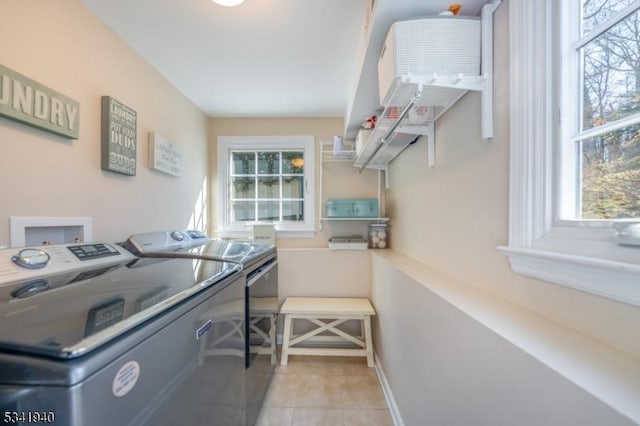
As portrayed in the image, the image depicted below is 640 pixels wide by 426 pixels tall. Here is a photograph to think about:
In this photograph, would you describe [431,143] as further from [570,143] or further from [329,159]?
[329,159]

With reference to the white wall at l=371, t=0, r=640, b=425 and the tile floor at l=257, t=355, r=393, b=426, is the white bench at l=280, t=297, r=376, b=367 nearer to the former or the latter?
the tile floor at l=257, t=355, r=393, b=426

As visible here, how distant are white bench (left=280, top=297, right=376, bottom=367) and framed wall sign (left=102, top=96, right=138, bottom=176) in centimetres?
148

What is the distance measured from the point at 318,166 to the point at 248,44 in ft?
4.47

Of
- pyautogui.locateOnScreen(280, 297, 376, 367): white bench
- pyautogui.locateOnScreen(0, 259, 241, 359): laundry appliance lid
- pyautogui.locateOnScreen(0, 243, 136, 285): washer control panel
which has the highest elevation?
pyautogui.locateOnScreen(0, 243, 136, 285): washer control panel

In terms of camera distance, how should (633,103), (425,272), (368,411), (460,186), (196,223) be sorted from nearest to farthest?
(633,103)
(460,186)
(425,272)
(368,411)
(196,223)

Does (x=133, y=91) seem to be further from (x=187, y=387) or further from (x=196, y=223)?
(x=187, y=387)

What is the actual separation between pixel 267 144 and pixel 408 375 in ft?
7.60

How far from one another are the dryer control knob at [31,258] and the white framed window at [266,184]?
1.88 meters

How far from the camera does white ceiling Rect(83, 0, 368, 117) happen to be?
1437mm

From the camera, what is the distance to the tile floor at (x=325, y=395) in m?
1.71

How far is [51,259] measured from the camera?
1.07m

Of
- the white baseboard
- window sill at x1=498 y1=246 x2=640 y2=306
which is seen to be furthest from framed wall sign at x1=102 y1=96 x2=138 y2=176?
the white baseboard

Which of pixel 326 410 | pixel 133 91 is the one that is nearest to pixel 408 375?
pixel 326 410

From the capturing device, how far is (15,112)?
41.9 inches
